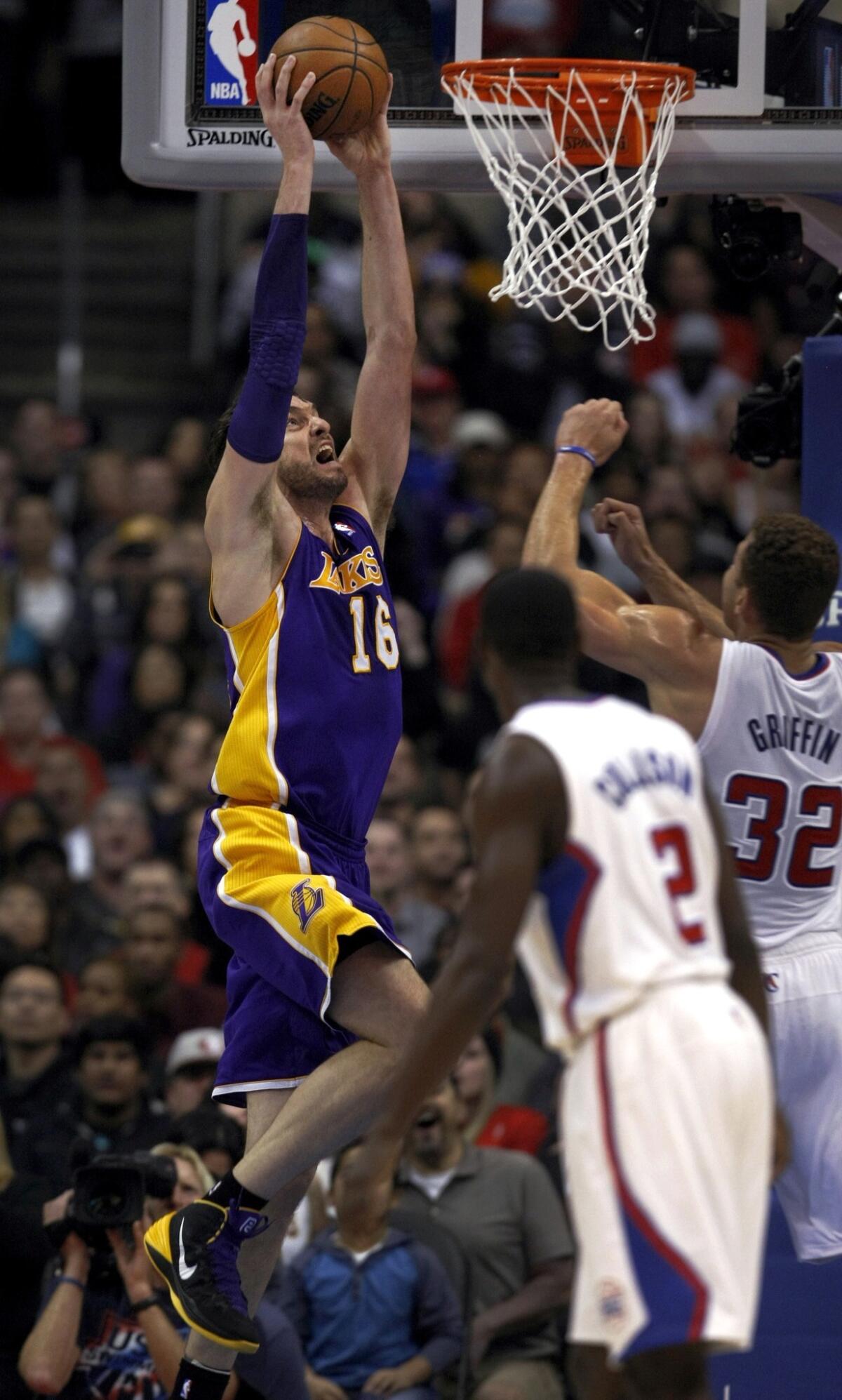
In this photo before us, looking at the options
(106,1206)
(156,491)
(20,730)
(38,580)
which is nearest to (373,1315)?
(106,1206)

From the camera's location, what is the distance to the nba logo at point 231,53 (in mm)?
6863

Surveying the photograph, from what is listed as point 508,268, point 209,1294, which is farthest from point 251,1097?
point 508,268

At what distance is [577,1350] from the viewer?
4.84 metres

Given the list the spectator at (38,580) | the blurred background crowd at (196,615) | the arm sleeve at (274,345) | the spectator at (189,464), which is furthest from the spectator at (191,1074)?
the spectator at (189,464)

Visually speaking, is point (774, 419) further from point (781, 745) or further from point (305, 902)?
point (305, 902)

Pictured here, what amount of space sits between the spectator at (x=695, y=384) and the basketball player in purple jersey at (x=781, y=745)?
8403 millimetres

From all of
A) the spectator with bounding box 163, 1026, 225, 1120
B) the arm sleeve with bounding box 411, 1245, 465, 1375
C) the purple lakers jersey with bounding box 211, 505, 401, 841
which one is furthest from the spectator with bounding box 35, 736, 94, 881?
the purple lakers jersey with bounding box 211, 505, 401, 841

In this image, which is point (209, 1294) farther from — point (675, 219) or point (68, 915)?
point (675, 219)

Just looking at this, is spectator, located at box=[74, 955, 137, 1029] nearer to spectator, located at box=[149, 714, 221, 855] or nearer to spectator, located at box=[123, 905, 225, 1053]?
spectator, located at box=[123, 905, 225, 1053]

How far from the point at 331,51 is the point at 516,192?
1120mm

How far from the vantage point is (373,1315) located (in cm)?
759

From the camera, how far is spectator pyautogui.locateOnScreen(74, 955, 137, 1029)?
8961 millimetres

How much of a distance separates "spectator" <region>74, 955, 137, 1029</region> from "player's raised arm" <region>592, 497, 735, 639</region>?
345 cm

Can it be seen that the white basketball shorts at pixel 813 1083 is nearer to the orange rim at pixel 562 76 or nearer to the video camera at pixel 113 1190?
the video camera at pixel 113 1190
